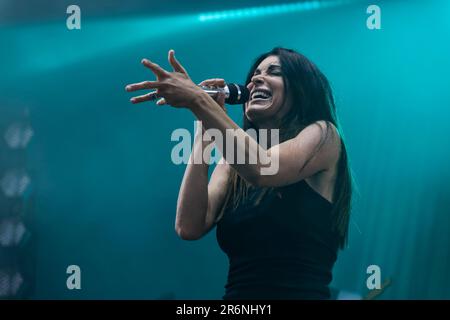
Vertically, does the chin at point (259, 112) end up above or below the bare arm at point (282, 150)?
Result: above

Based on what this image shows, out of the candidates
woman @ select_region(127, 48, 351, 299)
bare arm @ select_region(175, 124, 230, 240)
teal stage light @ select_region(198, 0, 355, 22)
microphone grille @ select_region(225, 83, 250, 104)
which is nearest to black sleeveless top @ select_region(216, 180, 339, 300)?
woman @ select_region(127, 48, 351, 299)

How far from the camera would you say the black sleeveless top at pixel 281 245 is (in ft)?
5.16

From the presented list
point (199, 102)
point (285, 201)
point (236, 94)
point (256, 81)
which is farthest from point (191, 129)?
point (199, 102)

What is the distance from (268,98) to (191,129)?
352 millimetres

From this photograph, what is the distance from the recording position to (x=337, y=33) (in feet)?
6.77

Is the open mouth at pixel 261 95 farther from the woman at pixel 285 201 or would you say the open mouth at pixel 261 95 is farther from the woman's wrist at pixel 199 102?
the woman's wrist at pixel 199 102

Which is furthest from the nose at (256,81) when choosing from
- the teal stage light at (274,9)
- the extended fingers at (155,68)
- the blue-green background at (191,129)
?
the extended fingers at (155,68)

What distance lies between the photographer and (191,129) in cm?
203

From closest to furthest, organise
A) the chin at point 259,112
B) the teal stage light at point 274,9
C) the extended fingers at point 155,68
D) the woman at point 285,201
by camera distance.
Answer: the extended fingers at point 155,68 → the woman at point 285,201 → the chin at point 259,112 → the teal stage light at point 274,9

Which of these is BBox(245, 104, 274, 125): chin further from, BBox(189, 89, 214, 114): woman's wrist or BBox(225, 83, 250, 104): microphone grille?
BBox(189, 89, 214, 114): woman's wrist

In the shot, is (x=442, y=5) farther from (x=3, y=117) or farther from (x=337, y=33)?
(x=3, y=117)

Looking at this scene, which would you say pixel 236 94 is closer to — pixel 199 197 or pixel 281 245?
pixel 199 197

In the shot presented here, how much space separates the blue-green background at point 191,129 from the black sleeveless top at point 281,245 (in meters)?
0.35

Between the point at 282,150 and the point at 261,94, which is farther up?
the point at 261,94
